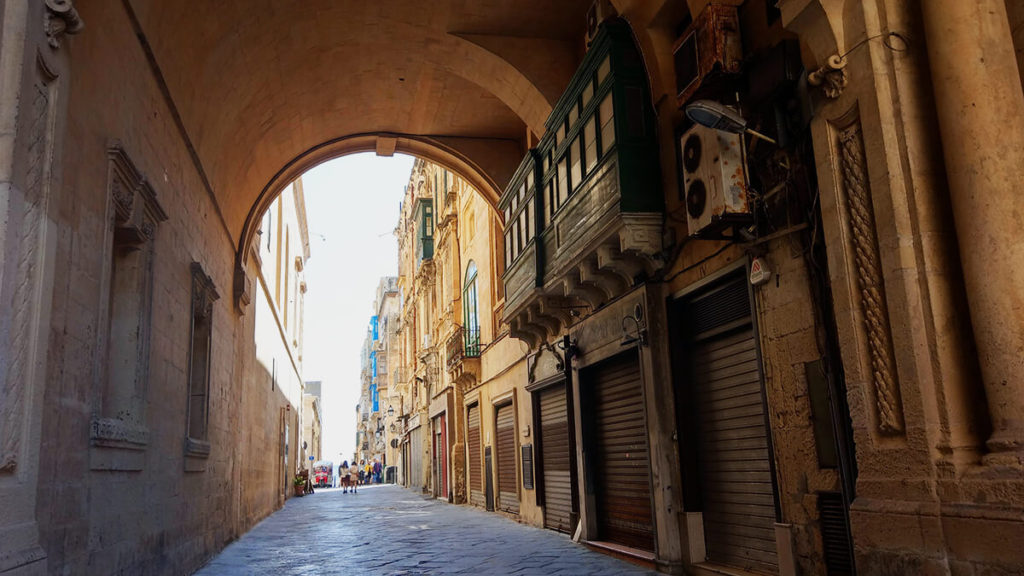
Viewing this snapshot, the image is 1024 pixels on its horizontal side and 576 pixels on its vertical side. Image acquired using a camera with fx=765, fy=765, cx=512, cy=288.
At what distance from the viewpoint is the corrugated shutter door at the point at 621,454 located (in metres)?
9.09

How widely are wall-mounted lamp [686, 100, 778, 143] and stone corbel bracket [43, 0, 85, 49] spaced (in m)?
4.12

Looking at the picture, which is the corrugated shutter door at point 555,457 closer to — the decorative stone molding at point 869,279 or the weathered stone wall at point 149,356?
the weathered stone wall at point 149,356

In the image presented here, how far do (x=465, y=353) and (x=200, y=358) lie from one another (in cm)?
985

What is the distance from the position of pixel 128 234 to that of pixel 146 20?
1.88 meters

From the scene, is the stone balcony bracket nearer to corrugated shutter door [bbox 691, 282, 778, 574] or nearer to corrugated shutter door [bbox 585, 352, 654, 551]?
corrugated shutter door [bbox 585, 352, 654, 551]

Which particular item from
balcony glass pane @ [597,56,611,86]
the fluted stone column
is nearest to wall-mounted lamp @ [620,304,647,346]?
balcony glass pane @ [597,56,611,86]

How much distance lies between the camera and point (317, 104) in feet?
44.2

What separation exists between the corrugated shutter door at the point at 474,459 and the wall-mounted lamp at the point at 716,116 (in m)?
14.2

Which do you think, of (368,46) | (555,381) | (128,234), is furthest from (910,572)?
(368,46)

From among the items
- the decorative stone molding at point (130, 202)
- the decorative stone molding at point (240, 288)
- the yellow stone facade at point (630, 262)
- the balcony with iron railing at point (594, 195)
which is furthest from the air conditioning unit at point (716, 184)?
the decorative stone molding at point (240, 288)

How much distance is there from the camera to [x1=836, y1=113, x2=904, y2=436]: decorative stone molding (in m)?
4.64

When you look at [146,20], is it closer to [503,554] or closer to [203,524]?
[203,524]

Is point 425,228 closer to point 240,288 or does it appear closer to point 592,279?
point 240,288

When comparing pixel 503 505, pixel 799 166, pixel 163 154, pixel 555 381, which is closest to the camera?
pixel 799 166
